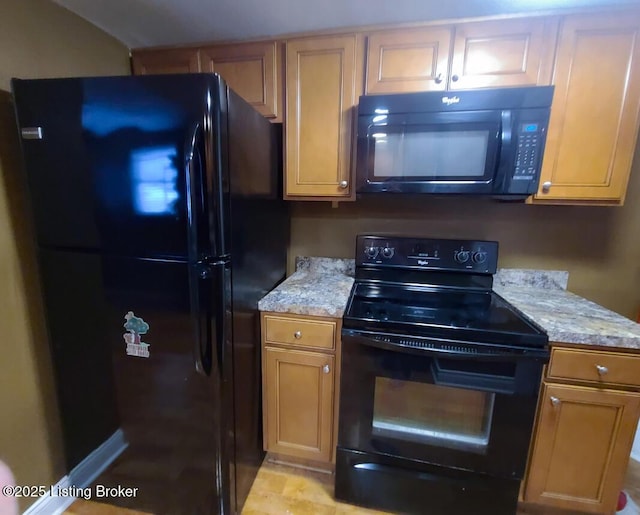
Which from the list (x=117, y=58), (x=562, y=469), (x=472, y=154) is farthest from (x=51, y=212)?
(x=562, y=469)

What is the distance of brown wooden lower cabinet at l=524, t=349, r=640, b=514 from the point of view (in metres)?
1.17

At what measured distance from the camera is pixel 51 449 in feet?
4.49

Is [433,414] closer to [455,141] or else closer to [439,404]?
[439,404]

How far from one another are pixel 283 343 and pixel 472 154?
119 centimetres

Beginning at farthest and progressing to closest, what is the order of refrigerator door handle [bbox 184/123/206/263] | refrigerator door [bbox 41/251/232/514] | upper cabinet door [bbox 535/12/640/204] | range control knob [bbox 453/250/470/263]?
1. range control knob [bbox 453/250/470/263]
2. upper cabinet door [bbox 535/12/640/204]
3. refrigerator door [bbox 41/251/232/514]
4. refrigerator door handle [bbox 184/123/206/263]

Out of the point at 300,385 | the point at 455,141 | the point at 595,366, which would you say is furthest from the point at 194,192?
the point at 595,366

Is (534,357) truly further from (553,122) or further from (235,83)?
(235,83)

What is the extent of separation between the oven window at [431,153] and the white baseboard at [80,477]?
1.64 metres

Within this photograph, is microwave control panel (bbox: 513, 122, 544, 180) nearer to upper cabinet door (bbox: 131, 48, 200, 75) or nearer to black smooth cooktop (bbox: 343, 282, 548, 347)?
black smooth cooktop (bbox: 343, 282, 548, 347)

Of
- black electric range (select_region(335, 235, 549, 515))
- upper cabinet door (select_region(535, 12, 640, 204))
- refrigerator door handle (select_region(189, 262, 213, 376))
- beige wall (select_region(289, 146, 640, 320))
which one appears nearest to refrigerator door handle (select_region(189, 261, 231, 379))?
refrigerator door handle (select_region(189, 262, 213, 376))

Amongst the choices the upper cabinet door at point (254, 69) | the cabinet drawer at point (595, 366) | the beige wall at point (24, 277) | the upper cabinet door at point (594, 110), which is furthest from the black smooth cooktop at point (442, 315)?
the beige wall at point (24, 277)

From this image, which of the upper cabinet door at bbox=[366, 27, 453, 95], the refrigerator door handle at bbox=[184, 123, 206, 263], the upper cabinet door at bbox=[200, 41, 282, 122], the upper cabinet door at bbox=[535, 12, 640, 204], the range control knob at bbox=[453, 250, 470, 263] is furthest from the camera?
the range control knob at bbox=[453, 250, 470, 263]

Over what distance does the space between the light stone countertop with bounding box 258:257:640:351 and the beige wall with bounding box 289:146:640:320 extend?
0.33ft

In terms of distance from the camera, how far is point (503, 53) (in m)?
1.33
